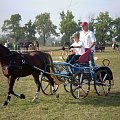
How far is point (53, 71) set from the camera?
9617mm

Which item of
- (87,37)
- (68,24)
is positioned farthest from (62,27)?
(87,37)

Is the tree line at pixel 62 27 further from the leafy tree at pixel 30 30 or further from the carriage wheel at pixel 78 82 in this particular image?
the carriage wheel at pixel 78 82

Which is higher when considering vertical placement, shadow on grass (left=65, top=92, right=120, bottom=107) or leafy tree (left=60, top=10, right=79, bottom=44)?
leafy tree (left=60, top=10, right=79, bottom=44)

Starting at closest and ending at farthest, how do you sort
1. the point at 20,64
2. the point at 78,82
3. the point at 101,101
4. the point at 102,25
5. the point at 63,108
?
the point at 63,108 < the point at 20,64 < the point at 101,101 < the point at 78,82 < the point at 102,25

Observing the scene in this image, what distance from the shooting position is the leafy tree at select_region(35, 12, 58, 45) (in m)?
89.1

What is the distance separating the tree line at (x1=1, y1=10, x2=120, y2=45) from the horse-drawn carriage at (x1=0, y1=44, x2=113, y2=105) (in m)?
59.3

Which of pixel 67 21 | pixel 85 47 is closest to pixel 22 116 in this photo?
pixel 85 47

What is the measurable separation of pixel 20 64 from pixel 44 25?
80.6 metres

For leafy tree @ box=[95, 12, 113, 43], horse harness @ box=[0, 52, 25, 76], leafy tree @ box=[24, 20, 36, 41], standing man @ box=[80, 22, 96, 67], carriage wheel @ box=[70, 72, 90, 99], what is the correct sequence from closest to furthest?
horse harness @ box=[0, 52, 25, 76]
carriage wheel @ box=[70, 72, 90, 99]
standing man @ box=[80, 22, 96, 67]
leafy tree @ box=[95, 12, 113, 43]
leafy tree @ box=[24, 20, 36, 41]

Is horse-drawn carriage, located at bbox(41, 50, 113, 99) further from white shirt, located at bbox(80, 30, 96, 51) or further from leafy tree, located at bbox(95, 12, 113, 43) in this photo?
leafy tree, located at bbox(95, 12, 113, 43)

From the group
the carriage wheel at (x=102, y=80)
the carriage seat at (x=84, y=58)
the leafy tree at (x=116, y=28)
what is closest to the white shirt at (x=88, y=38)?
the carriage seat at (x=84, y=58)

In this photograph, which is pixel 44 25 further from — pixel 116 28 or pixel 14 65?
pixel 14 65

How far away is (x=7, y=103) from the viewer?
859cm

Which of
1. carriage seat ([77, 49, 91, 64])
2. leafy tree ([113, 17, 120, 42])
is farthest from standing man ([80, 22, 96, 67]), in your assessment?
leafy tree ([113, 17, 120, 42])
